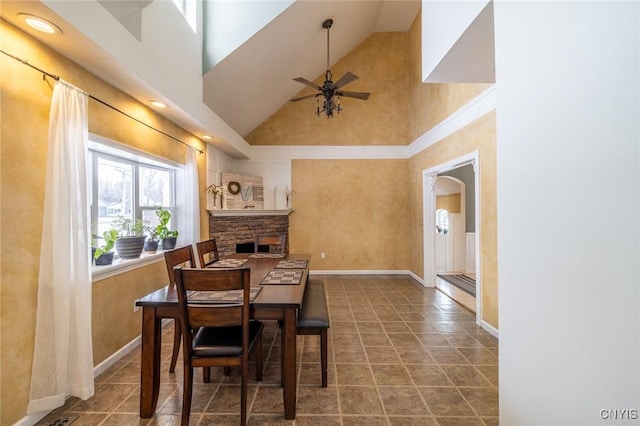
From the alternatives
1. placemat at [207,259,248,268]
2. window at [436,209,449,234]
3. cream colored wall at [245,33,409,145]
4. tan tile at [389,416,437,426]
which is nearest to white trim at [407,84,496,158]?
cream colored wall at [245,33,409,145]

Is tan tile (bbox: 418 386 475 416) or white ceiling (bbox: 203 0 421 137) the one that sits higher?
white ceiling (bbox: 203 0 421 137)

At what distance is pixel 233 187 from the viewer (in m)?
5.12

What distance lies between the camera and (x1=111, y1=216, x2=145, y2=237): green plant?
2835 mm

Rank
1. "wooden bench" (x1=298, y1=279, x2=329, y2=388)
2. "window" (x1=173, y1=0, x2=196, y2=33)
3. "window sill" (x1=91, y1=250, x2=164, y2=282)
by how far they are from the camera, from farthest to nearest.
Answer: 1. "window" (x1=173, y1=0, x2=196, y2=33)
2. "window sill" (x1=91, y1=250, x2=164, y2=282)
3. "wooden bench" (x1=298, y1=279, x2=329, y2=388)

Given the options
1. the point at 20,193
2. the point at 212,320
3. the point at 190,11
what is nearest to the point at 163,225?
the point at 20,193

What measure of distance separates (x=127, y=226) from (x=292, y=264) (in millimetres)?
1791

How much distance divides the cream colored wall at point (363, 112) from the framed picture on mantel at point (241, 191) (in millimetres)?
947

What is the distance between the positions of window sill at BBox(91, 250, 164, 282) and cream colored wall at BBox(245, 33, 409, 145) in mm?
3371

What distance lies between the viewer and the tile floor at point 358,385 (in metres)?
1.81

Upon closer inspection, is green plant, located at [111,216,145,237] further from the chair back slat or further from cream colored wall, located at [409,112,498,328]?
cream colored wall, located at [409,112,498,328]

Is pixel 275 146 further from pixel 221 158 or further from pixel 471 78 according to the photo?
pixel 471 78

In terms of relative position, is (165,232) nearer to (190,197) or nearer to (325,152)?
(190,197)

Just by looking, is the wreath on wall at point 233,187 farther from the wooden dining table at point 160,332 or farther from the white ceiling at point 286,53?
the wooden dining table at point 160,332

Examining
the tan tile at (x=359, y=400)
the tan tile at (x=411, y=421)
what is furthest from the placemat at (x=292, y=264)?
the tan tile at (x=411, y=421)
